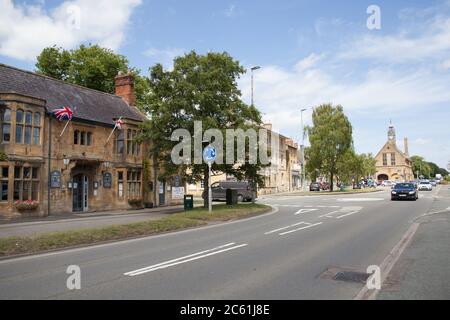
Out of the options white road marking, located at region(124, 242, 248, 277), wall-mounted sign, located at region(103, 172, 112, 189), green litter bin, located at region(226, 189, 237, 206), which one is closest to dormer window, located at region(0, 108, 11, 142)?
wall-mounted sign, located at region(103, 172, 112, 189)

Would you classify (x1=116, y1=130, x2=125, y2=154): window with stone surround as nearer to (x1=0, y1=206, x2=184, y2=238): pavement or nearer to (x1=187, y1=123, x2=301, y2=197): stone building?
(x1=0, y1=206, x2=184, y2=238): pavement

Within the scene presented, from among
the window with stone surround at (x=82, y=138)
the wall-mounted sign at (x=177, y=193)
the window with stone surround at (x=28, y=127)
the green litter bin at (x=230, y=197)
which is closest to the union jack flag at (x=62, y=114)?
the window with stone surround at (x=28, y=127)

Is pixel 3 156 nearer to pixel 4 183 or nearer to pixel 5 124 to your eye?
pixel 4 183

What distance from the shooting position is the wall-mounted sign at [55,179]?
23320 millimetres

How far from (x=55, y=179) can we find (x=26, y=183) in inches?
72.8

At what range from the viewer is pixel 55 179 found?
2352 centimetres

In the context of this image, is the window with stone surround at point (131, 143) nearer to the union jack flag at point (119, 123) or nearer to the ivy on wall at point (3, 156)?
the union jack flag at point (119, 123)

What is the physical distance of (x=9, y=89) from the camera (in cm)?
2234

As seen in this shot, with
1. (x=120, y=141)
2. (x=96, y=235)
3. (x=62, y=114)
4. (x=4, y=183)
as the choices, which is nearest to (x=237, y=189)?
(x=120, y=141)

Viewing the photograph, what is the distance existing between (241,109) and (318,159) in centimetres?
3271

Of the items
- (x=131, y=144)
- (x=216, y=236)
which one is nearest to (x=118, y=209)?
(x=131, y=144)

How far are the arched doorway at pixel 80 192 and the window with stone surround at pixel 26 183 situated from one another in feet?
10.2
